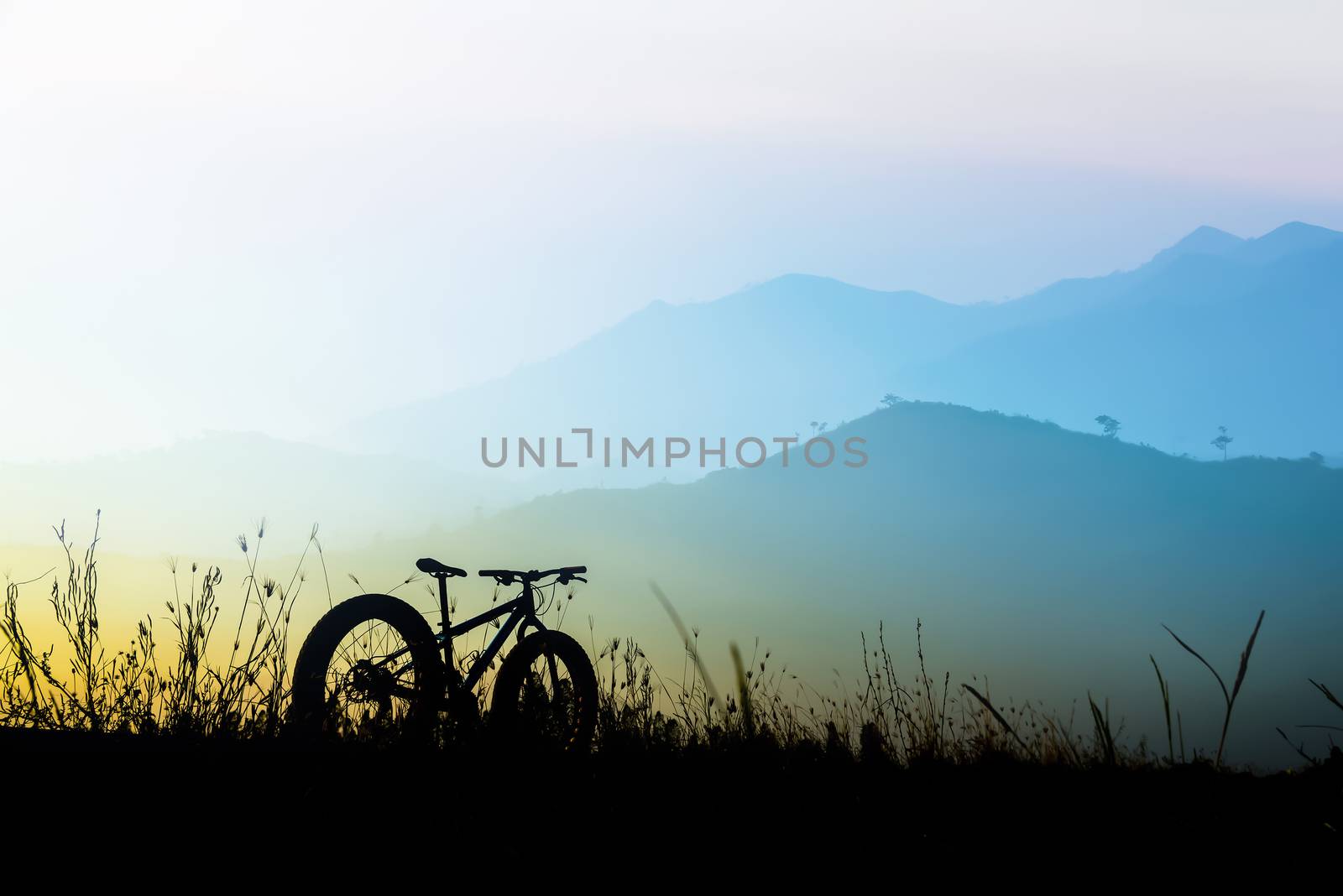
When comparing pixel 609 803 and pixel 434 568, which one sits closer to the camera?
pixel 609 803

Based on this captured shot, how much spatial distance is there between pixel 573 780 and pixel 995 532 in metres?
133

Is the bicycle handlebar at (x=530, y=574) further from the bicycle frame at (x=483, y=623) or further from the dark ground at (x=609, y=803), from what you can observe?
the dark ground at (x=609, y=803)

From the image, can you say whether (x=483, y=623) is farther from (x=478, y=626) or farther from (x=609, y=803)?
(x=609, y=803)

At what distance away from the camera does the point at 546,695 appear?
18.4 feet

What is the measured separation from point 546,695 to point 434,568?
3.29 ft

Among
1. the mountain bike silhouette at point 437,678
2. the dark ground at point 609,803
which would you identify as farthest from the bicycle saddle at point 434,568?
the dark ground at point 609,803

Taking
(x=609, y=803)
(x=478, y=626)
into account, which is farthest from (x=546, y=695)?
(x=609, y=803)

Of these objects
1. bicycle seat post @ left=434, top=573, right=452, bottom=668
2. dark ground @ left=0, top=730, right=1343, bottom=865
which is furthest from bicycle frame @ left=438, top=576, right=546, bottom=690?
dark ground @ left=0, top=730, right=1343, bottom=865

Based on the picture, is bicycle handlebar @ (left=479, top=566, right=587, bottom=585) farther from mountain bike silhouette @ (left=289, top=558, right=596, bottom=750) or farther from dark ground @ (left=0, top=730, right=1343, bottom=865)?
dark ground @ (left=0, top=730, right=1343, bottom=865)

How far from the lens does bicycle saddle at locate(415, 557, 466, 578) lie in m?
5.40

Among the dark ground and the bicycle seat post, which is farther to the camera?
the bicycle seat post

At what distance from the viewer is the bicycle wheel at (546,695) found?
16.8 feet

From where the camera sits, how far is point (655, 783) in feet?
13.4

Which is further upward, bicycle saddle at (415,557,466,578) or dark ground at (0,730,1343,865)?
bicycle saddle at (415,557,466,578)
